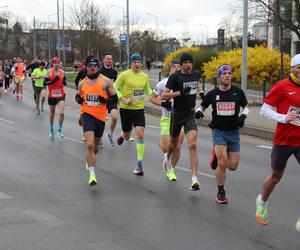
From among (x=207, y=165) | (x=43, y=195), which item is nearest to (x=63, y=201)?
(x=43, y=195)

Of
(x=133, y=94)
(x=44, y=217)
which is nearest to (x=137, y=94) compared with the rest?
(x=133, y=94)

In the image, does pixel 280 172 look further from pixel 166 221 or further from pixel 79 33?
pixel 79 33

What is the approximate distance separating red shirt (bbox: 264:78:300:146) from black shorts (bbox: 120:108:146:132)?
365 centimetres

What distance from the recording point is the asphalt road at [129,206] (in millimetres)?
5574

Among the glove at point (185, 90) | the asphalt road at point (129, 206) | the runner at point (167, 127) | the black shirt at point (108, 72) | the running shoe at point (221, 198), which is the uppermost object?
the black shirt at point (108, 72)

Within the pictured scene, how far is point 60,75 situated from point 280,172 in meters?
8.64

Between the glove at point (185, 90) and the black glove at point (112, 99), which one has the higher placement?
the glove at point (185, 90)

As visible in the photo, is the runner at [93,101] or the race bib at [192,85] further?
the runner at [93,101]

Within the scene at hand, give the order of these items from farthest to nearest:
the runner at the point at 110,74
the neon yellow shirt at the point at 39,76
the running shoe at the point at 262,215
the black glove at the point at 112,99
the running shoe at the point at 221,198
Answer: the neon yellow shirt at the point at 39,76
the runner at the point at 110,74
the black glove at the point at 112,99
the running shoe at the point at 221,198
the running shoe at the point at 262,215

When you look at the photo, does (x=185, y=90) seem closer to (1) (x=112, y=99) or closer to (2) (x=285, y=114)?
(1) (x=112, y=99)

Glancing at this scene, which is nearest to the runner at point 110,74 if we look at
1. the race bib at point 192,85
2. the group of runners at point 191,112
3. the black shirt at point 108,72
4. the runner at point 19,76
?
the black shirt at point 108,72

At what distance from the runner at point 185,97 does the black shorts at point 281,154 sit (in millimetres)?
2085

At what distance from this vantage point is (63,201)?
23.8 feet

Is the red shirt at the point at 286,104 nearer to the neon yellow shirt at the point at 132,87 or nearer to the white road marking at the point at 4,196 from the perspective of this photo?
the white road marking at the point at 4,196
